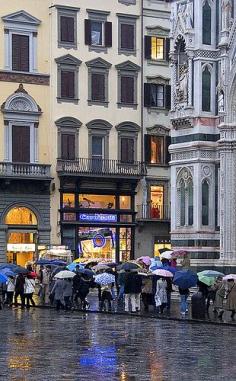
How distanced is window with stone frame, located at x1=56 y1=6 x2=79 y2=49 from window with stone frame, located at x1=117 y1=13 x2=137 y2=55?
9.92ft

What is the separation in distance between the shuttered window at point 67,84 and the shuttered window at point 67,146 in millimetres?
2495

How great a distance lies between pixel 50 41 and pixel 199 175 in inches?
795

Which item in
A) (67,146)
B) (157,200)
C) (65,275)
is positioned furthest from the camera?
(157,200)

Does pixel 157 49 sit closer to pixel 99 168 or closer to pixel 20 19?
pixel 99 168

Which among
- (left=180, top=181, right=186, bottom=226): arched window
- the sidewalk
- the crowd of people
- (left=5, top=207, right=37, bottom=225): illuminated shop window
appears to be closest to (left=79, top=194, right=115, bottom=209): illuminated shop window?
(left=5, top=207, right=37, bottom=225): illuminated shop window

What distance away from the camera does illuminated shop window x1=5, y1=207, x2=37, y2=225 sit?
211 ft

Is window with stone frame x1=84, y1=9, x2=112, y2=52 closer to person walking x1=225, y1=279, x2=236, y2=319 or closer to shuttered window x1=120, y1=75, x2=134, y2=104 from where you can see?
shuttered window x1=120, y1=75, x2=134, y2=104

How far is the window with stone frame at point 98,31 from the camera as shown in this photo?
66.5 meters

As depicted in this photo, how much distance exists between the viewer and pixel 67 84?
65938 mm

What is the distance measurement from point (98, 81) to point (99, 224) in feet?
28.7

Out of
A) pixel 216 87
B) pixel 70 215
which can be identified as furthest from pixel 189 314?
pixel 70 215

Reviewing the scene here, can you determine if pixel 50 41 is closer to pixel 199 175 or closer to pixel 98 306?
pixel 199 175

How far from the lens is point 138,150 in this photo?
67.8 metres

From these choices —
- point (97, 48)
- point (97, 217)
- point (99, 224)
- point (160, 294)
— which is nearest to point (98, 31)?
point (97, 48)
